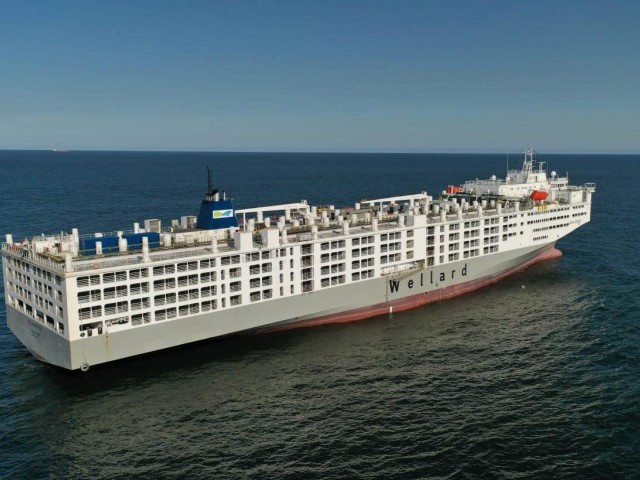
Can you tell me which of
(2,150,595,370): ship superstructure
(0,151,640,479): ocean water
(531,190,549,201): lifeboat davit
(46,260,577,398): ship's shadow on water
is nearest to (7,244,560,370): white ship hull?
(2,150,595,370): ship superstructure

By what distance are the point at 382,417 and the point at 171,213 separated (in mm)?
96955

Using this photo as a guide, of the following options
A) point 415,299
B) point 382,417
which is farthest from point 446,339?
point 382,417

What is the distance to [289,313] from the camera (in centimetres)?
5844

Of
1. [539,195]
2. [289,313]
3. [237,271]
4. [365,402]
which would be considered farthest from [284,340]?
[539,195]

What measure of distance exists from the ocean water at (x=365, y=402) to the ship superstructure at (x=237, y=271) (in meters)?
2.71

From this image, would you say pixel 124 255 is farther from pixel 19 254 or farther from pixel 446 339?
pixel 446 339

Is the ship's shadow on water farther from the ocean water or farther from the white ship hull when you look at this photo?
the white ship hull

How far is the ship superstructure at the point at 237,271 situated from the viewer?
4741 centimetres

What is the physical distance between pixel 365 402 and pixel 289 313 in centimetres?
1735

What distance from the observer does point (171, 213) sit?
127 metres

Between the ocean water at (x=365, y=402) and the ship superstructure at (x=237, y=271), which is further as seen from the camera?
the ship superstructure at (x=237, y=271)

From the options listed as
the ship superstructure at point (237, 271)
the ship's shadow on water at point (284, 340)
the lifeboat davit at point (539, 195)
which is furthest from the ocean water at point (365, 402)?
the lifeboat davit at point (539, 195)

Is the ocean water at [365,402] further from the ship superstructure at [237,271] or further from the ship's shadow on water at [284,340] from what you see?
the ship superstructure at [237,271]

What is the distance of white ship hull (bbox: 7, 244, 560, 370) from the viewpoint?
47500mm
